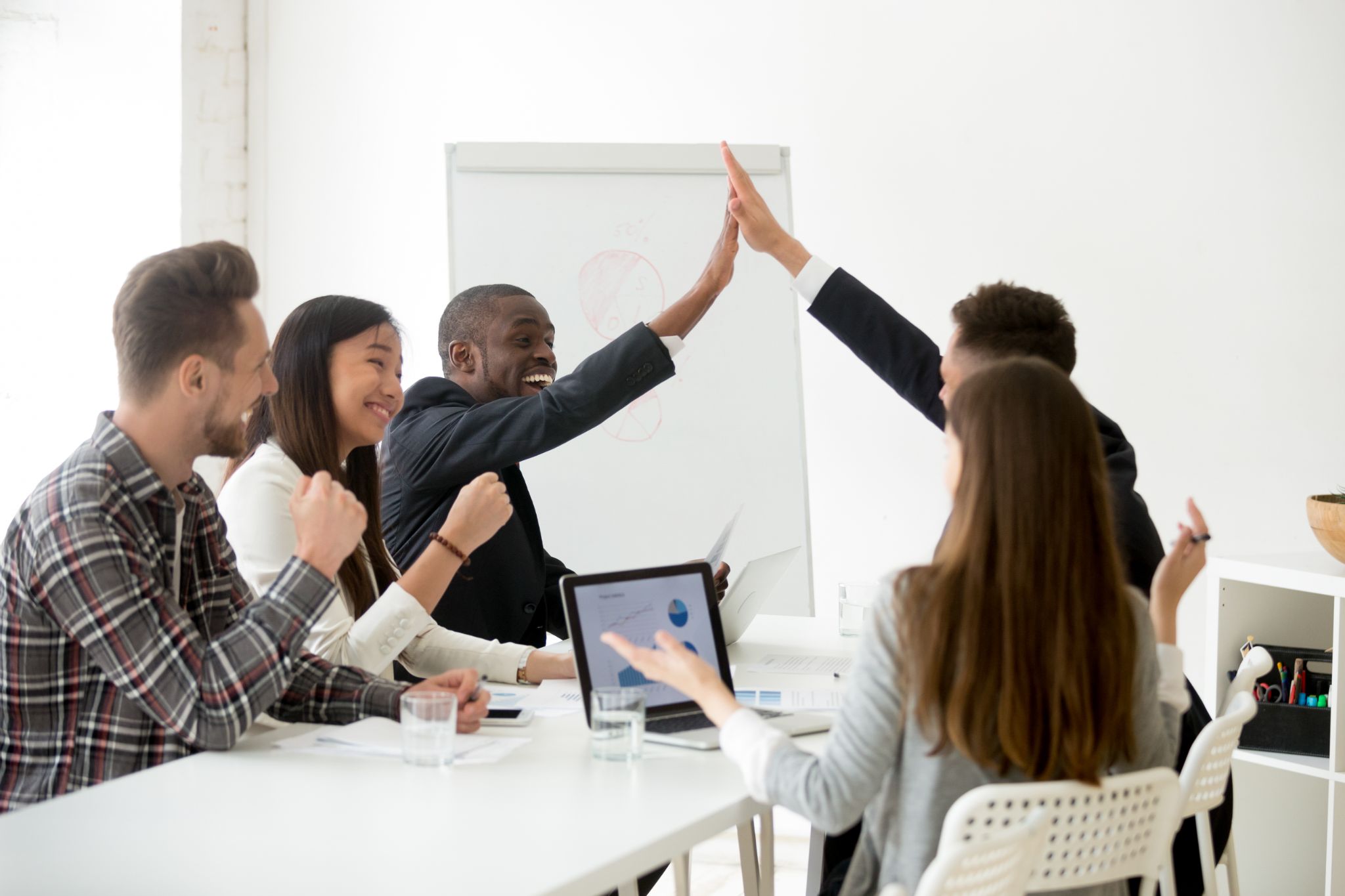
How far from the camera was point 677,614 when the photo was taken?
168 cm

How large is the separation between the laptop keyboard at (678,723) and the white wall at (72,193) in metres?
2.64

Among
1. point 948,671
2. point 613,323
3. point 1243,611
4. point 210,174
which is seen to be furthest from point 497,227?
point 948,671

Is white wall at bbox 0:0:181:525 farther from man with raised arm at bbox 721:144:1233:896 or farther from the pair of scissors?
the pair of scissors

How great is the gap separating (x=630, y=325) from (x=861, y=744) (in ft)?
7.17

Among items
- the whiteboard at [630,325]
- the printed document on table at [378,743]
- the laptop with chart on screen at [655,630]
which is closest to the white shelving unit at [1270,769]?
the whiteboard at [630,325]

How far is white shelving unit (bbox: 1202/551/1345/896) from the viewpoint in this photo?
2.71 m

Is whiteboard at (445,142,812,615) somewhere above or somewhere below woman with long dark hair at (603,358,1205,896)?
above

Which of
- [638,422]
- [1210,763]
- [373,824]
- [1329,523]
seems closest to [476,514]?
[373,824]

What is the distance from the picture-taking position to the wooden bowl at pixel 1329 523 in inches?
98.9

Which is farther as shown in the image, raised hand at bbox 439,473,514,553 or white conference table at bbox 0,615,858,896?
raised hand at bbox 439,473,514,553

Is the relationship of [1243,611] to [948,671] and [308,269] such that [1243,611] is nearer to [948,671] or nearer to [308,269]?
[948,671]

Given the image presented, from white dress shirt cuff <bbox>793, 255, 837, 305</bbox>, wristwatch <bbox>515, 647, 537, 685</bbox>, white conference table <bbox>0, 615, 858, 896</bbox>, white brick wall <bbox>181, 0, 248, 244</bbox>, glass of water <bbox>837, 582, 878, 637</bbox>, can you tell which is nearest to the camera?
white conference table <bbox>0, 615, 858, 896</bbox>

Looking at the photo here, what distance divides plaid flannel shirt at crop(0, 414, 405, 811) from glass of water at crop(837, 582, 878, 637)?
3.84ft

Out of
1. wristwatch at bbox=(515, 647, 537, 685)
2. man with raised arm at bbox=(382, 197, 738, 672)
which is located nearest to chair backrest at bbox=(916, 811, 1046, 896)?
wristwatch at bbox=(515, 647, 537, 685)
